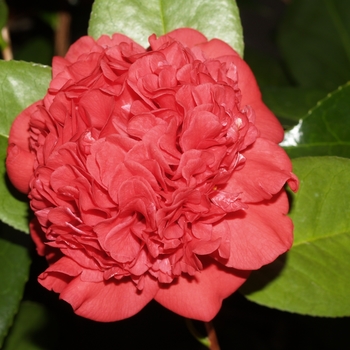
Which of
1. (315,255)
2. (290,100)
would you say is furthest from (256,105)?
(290,100)

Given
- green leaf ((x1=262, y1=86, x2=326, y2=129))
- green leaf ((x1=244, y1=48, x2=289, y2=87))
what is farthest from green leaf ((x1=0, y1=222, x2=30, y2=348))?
green leaf ((x1=244, y1=48, x2=289, y2=87))

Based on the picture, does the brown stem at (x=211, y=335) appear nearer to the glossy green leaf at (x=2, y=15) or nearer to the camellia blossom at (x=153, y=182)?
the camellia blossom at (x=153, y=182)

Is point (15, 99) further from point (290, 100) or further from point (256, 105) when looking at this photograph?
point (290, 100)

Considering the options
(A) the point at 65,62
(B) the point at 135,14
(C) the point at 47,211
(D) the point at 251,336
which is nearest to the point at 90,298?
(C) the point at 47,211

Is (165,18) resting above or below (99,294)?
above

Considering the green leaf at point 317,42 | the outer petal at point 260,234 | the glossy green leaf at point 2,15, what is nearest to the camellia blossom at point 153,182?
the outer petal at point 260,234

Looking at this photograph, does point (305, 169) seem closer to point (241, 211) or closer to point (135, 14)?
point (241, 211)

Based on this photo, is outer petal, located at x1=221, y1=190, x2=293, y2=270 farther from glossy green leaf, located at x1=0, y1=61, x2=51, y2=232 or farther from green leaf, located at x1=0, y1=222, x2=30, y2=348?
green leaf, located at x1=0, y1=222, x2=30, y2=348
